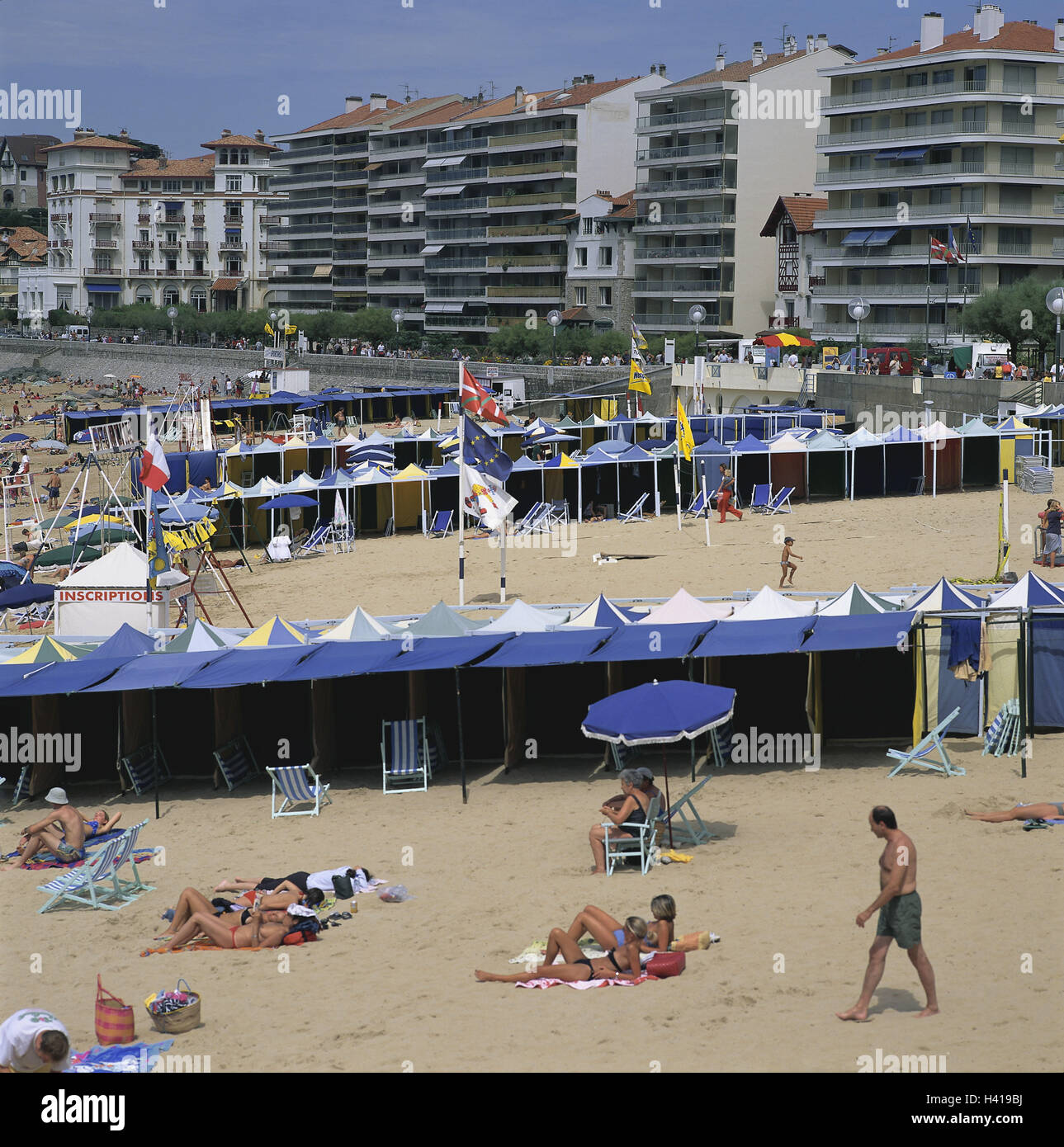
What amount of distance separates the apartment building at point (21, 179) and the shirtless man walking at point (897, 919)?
166 metres

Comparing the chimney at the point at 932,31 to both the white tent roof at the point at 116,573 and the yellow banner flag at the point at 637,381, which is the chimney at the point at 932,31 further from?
the white tent roof at the point at 116,573

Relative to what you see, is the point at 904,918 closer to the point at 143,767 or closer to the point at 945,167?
the point at 143,767

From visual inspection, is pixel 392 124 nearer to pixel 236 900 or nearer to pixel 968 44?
pixel 968 44

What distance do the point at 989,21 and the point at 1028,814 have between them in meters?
57.3

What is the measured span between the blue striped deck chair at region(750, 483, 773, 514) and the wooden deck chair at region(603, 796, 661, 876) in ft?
69.2

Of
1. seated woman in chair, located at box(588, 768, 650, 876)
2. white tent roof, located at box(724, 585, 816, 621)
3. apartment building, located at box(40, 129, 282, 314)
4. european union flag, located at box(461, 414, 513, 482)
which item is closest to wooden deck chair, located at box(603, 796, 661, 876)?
seated woman in chair, located at box(588, 768, 650, 876)

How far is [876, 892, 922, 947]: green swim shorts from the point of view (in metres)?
8.39

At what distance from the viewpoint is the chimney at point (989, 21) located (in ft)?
202

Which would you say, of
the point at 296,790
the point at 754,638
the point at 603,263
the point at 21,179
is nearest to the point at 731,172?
the point at 603,263

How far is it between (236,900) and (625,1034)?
429 centimetres

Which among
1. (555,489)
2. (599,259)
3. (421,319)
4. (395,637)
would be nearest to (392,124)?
(421,319)

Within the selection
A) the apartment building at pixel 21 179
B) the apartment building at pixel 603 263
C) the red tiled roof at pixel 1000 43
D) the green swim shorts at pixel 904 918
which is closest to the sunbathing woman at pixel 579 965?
the green swim shorts at pixel 904 918

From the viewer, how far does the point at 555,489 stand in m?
33.2

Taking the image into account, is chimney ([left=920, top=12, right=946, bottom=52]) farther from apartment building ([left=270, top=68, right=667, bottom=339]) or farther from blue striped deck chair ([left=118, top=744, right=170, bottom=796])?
blue striped deck chair ([left=118, top=744, right=170, bottom=796])
